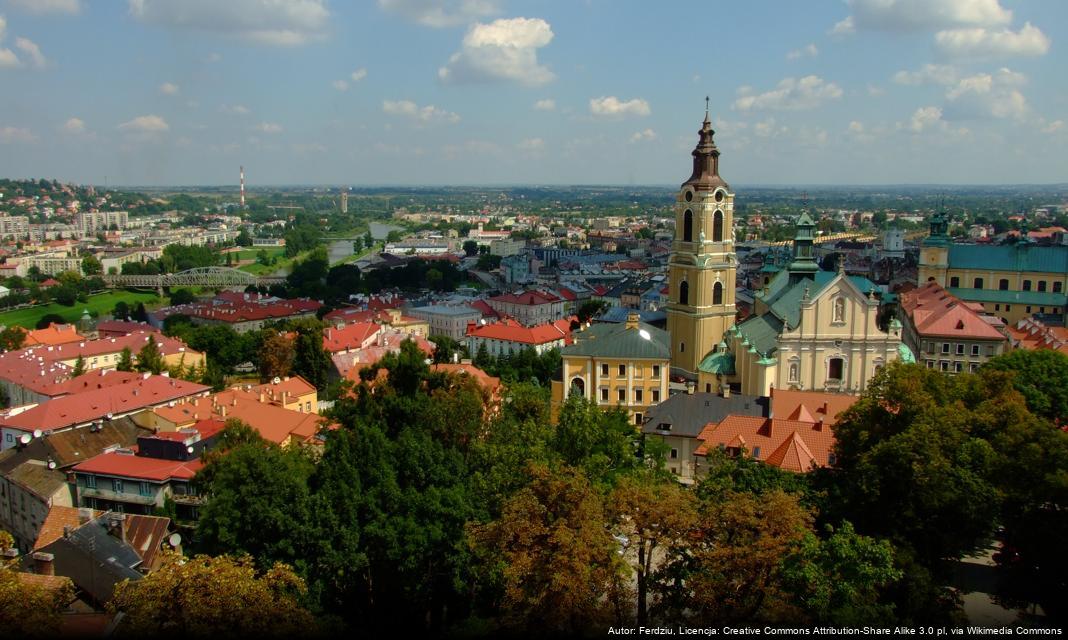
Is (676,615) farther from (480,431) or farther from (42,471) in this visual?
(42,471)

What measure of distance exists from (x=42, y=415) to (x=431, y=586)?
21.7 metres

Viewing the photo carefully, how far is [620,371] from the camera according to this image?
36.7 meters

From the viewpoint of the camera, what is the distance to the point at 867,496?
1980 centimetres

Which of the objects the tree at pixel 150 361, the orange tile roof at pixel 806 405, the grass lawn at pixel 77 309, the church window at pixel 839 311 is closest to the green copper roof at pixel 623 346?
the orange tile roof at pixel 806 405

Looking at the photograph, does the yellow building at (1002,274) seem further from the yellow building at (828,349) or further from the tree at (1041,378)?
the yellow building at (828,349)

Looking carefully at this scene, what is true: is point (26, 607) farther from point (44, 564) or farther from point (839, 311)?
point (839, 311)

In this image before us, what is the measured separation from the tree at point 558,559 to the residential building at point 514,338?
39.9 metres

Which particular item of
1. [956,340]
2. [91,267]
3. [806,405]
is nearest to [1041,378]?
[806,405]

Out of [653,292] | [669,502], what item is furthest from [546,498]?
[653,292]

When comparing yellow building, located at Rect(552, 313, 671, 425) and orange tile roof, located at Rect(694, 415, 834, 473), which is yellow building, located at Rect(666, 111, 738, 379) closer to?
yellow building, located at Rect(552, 313, 671, 425)

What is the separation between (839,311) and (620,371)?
9.14m

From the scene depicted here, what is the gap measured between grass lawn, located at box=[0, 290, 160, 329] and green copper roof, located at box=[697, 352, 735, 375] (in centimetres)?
6595

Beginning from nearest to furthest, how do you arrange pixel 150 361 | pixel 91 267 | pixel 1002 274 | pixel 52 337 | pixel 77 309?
1. pixel 150 361
2. pixel 52 337
3. pixel 1002 274
4. pixel 77 309
5. pixel 91 267

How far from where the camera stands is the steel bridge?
→ 372 ft
